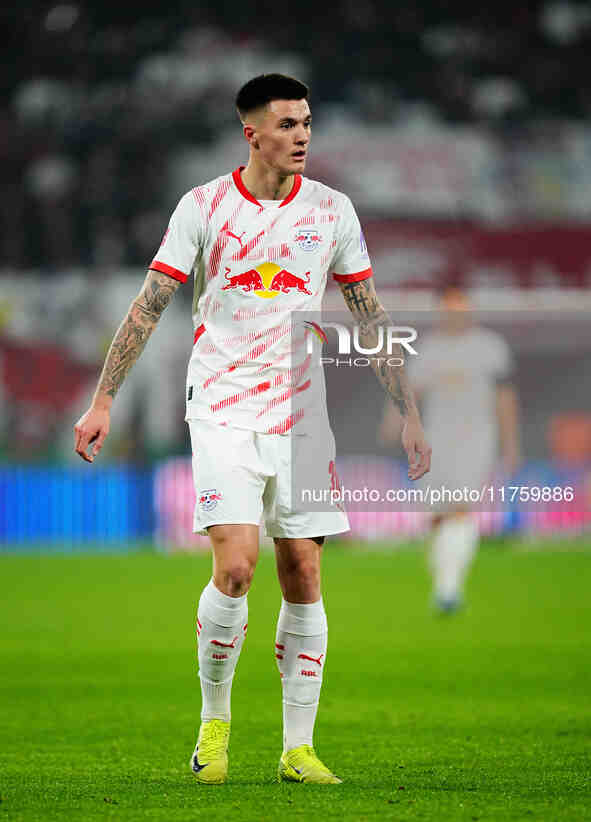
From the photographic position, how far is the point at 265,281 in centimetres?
466

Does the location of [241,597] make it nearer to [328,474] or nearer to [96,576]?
[328,474]

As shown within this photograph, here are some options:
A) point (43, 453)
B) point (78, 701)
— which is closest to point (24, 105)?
point (43, 453)

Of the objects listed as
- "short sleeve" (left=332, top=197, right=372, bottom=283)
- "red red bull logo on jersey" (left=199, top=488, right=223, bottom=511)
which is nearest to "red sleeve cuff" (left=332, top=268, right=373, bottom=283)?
"short sleeve" (left=332, top=197, right=372, bottom=283)

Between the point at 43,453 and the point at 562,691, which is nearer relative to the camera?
the point at 562,691

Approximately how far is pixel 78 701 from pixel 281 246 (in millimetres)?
2990

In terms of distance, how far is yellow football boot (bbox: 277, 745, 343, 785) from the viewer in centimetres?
453

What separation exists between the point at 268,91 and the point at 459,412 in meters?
6.55

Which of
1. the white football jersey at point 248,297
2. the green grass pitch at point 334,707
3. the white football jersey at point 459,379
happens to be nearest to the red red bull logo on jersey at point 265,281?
the white football jersey at point 248,297

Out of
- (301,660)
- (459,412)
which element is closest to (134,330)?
(301,660)

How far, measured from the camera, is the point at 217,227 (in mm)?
4656

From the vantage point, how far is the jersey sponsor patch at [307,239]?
4.70 metres

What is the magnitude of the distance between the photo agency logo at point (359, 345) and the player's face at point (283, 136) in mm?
492

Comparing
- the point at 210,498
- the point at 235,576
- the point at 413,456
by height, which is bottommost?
the point at 235,576

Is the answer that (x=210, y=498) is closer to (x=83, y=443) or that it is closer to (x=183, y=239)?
(x=83, y=443)
